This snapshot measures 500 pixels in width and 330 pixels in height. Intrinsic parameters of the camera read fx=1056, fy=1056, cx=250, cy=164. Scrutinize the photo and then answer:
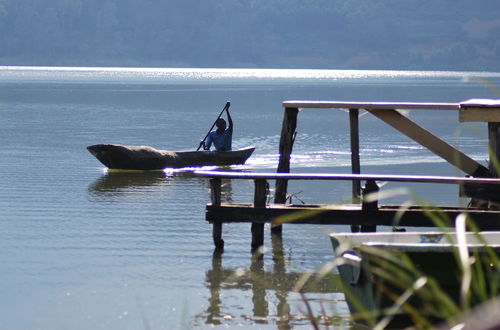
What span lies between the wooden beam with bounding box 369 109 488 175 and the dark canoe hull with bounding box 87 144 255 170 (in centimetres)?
1358

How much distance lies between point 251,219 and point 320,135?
39045mm

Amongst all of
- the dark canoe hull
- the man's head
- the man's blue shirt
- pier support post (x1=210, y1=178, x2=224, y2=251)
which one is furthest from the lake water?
the man's head

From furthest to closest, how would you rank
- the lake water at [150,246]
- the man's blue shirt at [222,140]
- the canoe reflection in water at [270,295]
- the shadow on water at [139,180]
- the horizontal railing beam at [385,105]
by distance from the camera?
the man's blue shirt at [222,140], the shadow on water at [139,180], the horizontal railing beam at [385,105], the lake water at [150,246], the canoe reflection in water at [270,295]

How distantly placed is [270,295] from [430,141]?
403 cm

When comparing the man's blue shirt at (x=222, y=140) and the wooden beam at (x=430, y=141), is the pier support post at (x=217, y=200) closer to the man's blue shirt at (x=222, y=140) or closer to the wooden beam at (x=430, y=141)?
the wooden beam at (x=430, y=141)

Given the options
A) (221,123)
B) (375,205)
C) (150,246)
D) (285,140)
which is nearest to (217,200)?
(375,205)

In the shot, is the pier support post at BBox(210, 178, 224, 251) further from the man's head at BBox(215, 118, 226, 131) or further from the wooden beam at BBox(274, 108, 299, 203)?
the man's head at BBox(215, 118, 226, 131)

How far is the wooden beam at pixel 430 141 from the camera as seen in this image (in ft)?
50.8

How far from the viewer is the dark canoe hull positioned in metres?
29.2

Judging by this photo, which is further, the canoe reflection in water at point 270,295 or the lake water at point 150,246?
the lake water at point 150,246

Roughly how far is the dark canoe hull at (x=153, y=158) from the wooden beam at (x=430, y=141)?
13575mm

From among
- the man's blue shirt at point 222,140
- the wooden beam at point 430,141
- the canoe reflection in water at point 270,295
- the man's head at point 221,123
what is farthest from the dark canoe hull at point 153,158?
the canoe reflection in water at point 270,295

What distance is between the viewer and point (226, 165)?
99.0 ft

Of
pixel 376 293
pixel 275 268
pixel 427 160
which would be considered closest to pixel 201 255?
pixel 275 268
